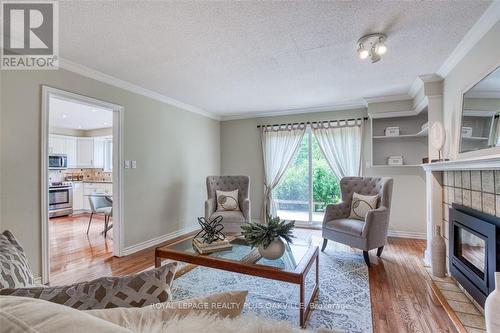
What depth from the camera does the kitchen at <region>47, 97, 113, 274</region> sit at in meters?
4.09

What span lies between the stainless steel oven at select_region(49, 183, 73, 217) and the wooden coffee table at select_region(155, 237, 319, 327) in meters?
5.02

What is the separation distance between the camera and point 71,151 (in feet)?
21.7

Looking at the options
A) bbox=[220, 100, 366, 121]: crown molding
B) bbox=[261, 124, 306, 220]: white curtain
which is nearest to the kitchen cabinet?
bbox=[220, 100, 366, 121]: crown molding

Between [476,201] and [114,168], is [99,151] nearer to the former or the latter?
[114,168]

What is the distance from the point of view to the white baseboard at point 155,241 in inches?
128

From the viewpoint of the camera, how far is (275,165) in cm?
488

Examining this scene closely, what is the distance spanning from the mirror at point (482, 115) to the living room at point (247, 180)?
0.06ft

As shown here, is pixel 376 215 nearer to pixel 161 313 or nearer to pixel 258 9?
pixel 258 9

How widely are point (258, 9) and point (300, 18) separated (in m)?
0.34

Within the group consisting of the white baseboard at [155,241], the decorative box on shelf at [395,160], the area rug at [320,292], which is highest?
the decorative box on shelf at [395,160]

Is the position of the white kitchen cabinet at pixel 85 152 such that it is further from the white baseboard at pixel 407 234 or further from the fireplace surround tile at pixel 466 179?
the fireplace surround tile at pixel 466 179

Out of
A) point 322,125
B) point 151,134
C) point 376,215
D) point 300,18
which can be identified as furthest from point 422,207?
point 151,134

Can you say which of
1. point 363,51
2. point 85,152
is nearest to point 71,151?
point 85,152

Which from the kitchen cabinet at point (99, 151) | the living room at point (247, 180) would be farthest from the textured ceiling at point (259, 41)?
the kitchen cabinet at point (99, 151)
